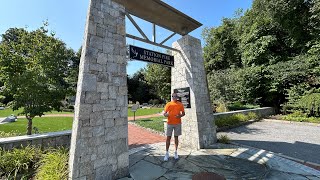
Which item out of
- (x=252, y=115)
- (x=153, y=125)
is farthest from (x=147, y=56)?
(x=252, y=115)

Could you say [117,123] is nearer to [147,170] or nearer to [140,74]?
[147,170]

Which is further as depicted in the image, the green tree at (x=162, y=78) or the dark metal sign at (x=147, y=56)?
the green tree at (x=162, y=78)

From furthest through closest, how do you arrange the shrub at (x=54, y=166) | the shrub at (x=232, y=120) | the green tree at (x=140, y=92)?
the green tree at (x=140, y=92) → the shrub at (x=232, y=120) → the shrub at (x=54, y=166)

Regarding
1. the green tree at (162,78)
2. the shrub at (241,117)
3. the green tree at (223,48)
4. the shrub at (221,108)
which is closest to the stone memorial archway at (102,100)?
the shrub at (241,117)

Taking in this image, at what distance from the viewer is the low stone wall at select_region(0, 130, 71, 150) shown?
399cm

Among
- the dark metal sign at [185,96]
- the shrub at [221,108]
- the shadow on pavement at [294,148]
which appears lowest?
the shadow on pavement at [294,148]

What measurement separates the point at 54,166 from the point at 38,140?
113cm

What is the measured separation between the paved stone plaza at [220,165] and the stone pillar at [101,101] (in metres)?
0.78

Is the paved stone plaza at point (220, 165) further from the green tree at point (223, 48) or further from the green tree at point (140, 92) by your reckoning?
the green tree at point (140, 92)

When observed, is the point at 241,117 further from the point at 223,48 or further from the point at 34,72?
the point at 223,48

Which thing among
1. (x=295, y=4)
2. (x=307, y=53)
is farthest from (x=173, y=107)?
(x=295, y=4)

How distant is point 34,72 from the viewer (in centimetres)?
559

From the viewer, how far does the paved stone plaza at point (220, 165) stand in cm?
405

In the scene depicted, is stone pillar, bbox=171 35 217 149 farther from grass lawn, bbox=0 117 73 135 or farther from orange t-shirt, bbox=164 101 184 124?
grass lawn, bbox=0 117 73 135
